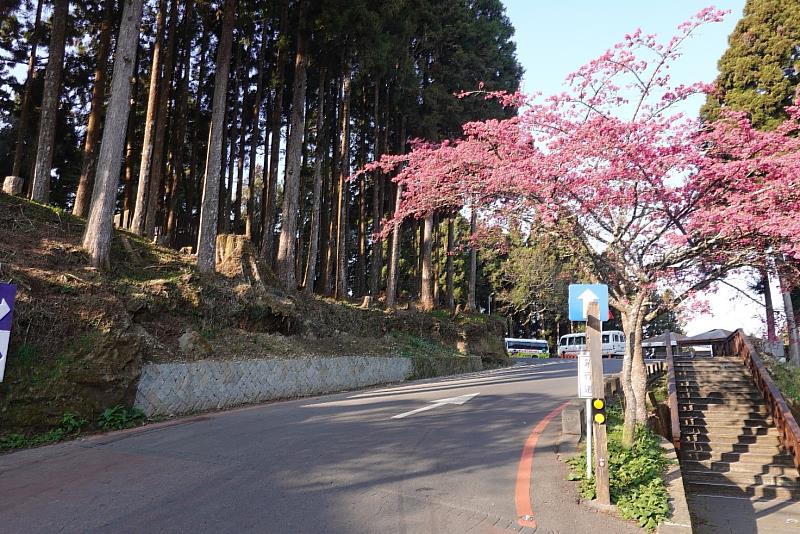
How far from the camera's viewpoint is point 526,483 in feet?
21.3

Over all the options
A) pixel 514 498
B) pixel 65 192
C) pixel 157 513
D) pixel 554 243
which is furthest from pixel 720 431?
pixel 65 192

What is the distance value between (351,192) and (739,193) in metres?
29.0

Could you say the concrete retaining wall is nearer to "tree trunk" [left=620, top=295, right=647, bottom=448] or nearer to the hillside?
the hillside

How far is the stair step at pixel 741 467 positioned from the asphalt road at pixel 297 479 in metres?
6.57

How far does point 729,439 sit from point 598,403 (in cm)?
1122

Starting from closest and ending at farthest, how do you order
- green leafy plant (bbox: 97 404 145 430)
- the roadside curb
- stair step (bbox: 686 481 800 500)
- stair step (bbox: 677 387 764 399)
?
the roadside curb, green leafy plant (bbox: 97 404 145 430), stair step (bbox: 686 481 800 500), stair step (bbox: 677 387 764 399)

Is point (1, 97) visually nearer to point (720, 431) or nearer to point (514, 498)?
point (514, 498)

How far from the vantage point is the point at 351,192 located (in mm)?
35969

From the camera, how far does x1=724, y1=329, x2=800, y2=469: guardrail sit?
40.0 feet

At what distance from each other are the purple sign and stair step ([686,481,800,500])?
46.2 feet

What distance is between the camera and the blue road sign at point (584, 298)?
659 cm

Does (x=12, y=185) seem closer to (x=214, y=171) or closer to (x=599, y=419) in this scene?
(x=214, y=171)

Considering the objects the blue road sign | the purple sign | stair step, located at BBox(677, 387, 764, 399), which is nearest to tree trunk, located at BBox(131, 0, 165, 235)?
the purple sign

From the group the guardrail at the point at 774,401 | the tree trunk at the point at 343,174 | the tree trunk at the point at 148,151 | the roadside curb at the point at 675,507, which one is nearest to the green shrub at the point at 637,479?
the roadside curb at the point at 675,507
